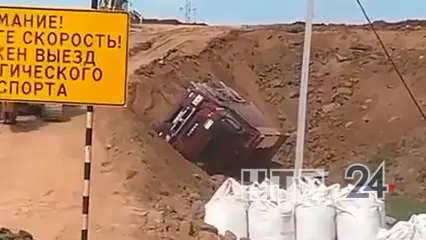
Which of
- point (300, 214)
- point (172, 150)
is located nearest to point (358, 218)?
point (300, 214)

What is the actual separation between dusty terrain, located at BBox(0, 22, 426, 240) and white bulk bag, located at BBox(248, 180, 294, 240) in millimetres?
502

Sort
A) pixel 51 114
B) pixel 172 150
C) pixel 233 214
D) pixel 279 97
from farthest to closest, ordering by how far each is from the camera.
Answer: pixel 279 97 < pixel 51 114 < pixel 172 150 < pixel 233 214

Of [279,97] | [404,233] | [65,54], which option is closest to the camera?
[65,54]

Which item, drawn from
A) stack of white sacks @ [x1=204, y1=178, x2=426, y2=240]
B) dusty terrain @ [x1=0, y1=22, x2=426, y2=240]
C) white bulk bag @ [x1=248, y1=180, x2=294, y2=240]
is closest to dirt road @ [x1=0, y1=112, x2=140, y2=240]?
dusty terrain @ [x1=0, y1=22, x2=426, y2=240]

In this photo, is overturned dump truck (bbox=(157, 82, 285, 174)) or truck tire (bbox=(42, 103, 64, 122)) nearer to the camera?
overturned dump truck (bbox=(157, 82, 285, 174))

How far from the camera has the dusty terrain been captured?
328 inches

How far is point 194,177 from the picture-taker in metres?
10.2

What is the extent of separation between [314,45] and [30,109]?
8415 millimetres

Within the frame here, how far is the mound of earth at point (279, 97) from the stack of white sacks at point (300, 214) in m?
1.19

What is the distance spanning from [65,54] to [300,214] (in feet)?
8.64

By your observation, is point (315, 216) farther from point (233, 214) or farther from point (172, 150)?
point (172, 150)

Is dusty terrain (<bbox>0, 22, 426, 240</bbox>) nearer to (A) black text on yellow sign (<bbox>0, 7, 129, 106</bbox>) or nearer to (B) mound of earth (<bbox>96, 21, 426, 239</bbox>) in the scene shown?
(B) mound of earth (<bbox>96, 21, 426, 239</bbox>)

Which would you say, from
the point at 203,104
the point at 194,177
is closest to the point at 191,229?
the point at 194,177

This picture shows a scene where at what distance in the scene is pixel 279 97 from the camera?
1717 cm
